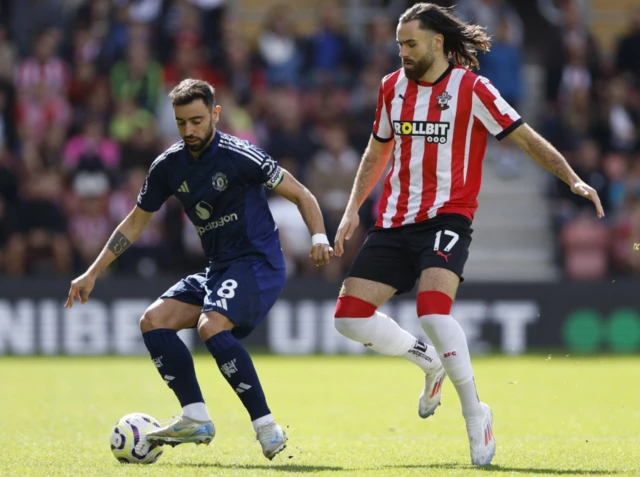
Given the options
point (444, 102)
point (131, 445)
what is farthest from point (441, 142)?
point (131, 445)

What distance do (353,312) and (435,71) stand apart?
5.13ft

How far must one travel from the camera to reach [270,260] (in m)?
7.31

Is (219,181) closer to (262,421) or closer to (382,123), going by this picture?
(382,123)

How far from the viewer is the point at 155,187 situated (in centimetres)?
736

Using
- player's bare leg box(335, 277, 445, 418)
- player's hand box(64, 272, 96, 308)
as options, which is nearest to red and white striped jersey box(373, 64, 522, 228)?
player's bare leg box(335, 277, 445, 418)

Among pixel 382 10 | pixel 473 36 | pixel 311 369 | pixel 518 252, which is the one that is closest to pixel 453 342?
pixel 473 36

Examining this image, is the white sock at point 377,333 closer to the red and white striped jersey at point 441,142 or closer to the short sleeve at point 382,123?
the red and white striped jersey at point 441,142

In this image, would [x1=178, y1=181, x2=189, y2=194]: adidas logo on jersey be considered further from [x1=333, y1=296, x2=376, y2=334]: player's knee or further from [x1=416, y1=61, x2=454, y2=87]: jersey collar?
[x1=416, y1=61, x2=454, y2=87]: jersey collar

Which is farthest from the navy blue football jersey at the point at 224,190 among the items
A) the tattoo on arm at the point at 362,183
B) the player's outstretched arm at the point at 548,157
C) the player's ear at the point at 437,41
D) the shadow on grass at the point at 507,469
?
the shadow on grass at the point at 507,469

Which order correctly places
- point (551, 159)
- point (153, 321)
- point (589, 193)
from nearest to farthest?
point (589, 193), point (551, 159), point (153, 321)

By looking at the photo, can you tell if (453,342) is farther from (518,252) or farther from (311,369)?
(518,252)

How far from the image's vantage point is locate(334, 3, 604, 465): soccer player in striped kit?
6.83 m

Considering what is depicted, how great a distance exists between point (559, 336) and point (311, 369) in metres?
3.56

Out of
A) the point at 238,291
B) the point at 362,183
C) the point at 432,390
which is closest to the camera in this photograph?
the point at 238,291
